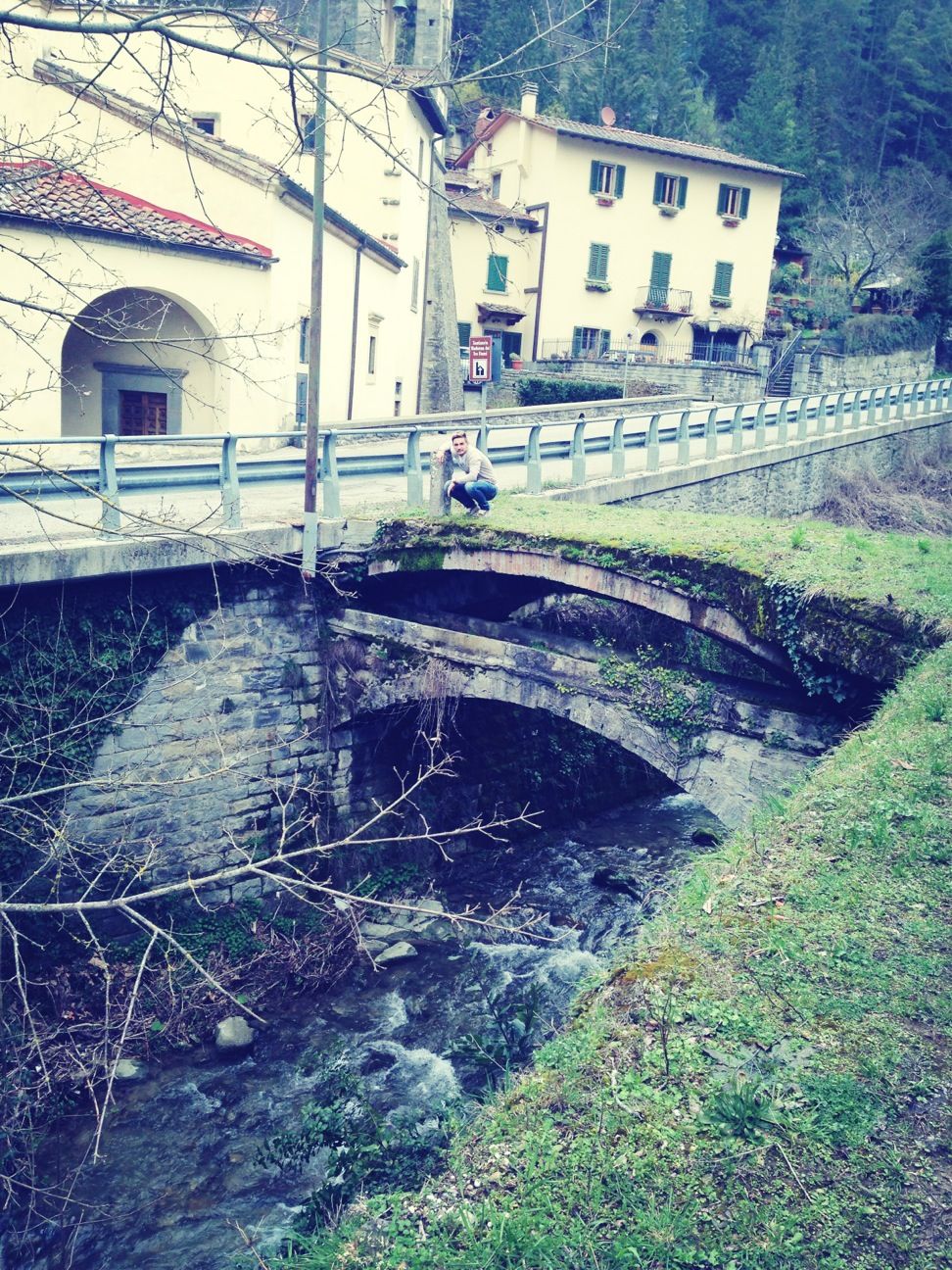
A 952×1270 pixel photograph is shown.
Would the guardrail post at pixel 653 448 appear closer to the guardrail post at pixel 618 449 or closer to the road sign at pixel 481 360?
the guardrail post at pixel 618 449

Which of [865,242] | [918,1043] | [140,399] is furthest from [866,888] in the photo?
[865,242]

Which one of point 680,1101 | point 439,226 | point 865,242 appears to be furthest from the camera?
point 865,242

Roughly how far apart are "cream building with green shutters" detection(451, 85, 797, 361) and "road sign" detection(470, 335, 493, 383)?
27062 millimetres

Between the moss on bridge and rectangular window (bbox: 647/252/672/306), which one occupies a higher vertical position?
rectangular window (bbox: 647/252/672/306)

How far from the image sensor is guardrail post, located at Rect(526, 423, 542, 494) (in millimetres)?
13797

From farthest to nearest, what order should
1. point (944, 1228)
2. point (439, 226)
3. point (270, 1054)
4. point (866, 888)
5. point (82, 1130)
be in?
point (439, 226) < point (270, 1054) < point (82, 1130) < point (866, 888) < point (944, 1228)

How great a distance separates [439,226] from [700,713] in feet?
96.3

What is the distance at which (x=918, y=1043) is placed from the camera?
13.3 feet

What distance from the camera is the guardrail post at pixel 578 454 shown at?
14531mm

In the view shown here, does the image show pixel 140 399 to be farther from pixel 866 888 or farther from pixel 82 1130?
pixel 866 888

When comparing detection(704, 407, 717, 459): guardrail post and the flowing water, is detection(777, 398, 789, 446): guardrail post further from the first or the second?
the flowing water

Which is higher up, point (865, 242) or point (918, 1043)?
point (865, 242)

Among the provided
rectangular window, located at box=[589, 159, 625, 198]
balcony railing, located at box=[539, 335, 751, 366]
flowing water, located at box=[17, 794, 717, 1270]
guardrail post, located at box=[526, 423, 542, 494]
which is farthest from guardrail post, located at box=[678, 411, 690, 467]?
rectangular window, located at box=[589, 159, 625, 198]

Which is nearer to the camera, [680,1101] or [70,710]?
[680,1101]
